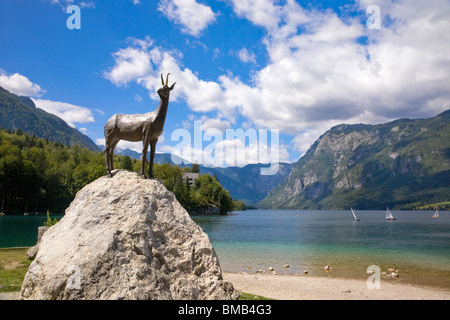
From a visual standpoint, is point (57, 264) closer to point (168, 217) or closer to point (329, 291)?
point (168, 217)

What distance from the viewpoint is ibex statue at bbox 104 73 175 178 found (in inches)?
516

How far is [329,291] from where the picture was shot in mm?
23125

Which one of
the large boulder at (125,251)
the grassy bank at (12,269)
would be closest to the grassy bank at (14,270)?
the grassy bank at (12,269)

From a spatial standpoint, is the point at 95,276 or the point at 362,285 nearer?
the point at 95,276

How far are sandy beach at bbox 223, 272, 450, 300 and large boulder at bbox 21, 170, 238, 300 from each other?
10498mm

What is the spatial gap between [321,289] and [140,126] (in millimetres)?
19087

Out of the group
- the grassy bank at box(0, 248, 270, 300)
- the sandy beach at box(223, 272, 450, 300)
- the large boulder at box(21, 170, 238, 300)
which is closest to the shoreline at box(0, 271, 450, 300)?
the sandy beach at box(223, 272, 450, 300)

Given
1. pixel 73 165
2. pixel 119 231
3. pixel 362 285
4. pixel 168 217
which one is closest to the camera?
pixel 119 231

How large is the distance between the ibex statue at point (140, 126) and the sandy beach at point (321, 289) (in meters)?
13.4

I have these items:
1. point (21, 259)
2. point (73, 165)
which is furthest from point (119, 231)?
point (73, 165)

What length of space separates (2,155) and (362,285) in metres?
110

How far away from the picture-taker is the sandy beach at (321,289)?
21453 mm

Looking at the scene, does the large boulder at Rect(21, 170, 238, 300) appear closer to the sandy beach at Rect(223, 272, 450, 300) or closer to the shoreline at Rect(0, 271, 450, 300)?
the shoreline at Rect(0, 271, 450, 300)
